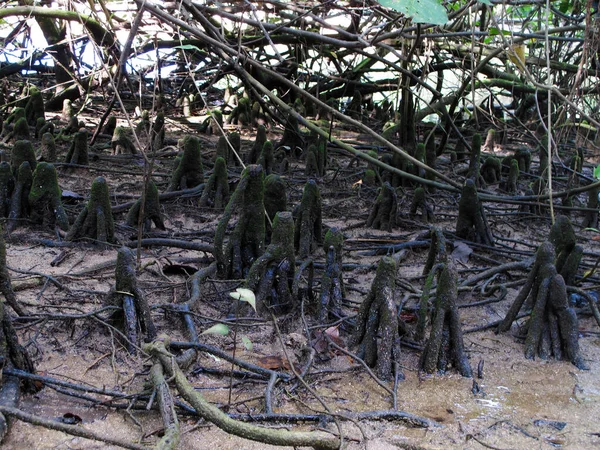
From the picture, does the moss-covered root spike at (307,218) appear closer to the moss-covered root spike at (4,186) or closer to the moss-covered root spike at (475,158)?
the moss-covered root spike at (4,186)

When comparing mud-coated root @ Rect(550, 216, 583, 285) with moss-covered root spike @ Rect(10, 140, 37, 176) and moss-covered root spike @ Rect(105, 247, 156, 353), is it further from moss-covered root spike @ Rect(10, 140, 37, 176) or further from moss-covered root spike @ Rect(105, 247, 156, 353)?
moss-covered root spike @ Rect(10, 140, 37, 176)

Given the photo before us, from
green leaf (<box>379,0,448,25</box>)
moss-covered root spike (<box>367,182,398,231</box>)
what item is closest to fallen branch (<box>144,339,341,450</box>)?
green leaf (<box>379,0,448,25</box>)

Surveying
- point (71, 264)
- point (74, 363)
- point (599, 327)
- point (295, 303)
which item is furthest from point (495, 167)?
point (74, 363)

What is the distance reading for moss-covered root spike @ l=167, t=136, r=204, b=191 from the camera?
5.55m

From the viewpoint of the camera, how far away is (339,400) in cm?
280

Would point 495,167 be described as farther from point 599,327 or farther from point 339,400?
point 339,400

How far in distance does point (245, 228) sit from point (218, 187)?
150 centimetres

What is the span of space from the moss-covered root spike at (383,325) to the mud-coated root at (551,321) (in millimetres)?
721

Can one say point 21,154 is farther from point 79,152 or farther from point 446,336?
point 446,336

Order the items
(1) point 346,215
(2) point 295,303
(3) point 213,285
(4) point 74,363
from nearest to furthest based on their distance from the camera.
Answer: (4) point 74,363
(2) point 295,303
(3) point 213,285
(1) point 346,215

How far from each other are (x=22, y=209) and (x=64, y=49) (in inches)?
193

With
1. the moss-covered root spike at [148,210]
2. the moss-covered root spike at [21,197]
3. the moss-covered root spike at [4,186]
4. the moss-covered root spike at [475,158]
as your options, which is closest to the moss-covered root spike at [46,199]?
the moss-covered root spike at [21,197]

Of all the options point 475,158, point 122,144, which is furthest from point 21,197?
point 475,158

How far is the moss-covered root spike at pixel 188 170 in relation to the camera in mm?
5551
